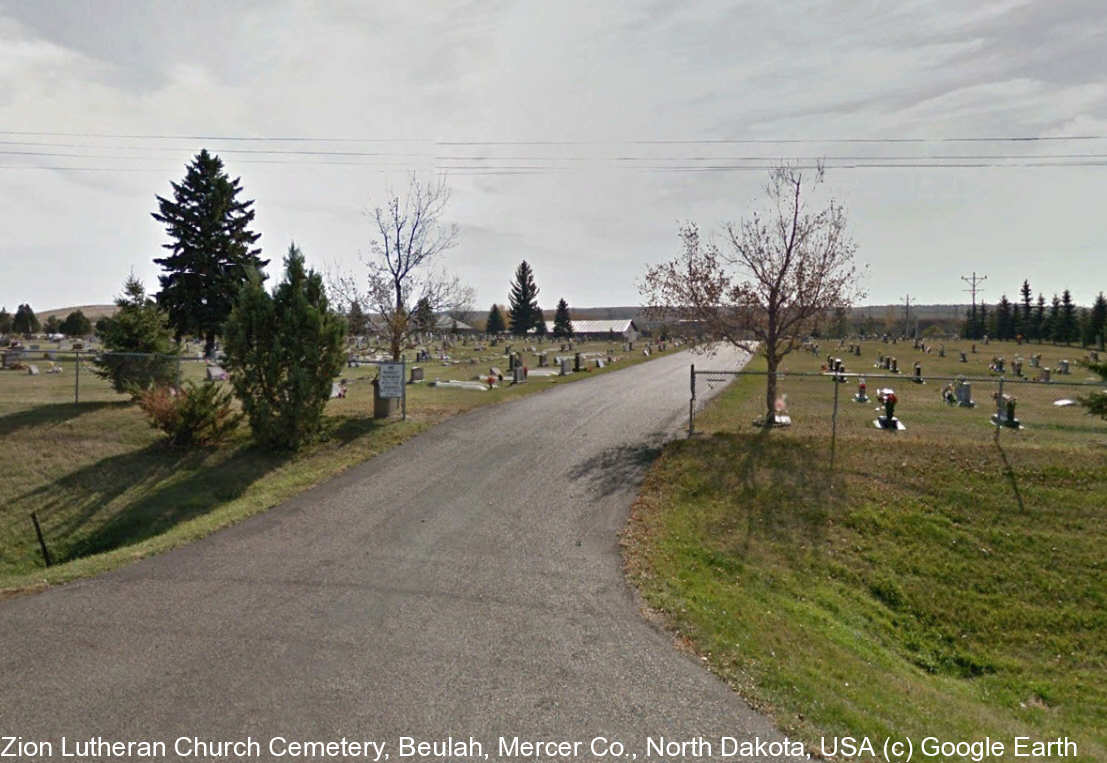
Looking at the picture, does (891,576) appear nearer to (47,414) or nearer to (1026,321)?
(47,414)

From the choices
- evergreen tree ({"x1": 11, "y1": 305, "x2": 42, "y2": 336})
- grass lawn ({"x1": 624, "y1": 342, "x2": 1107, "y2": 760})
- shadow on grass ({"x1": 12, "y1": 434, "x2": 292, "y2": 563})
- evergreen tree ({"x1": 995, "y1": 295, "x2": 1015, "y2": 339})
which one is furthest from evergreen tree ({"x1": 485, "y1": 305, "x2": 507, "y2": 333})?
grass lawn ({"x1": 624, "y1": 342, "x2": 1107, "y2": 760})

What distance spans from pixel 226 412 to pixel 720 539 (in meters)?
9.79

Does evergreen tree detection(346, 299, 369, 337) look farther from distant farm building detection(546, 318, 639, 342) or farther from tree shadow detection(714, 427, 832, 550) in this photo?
distant farm building detection(546, 318, 639, 342)

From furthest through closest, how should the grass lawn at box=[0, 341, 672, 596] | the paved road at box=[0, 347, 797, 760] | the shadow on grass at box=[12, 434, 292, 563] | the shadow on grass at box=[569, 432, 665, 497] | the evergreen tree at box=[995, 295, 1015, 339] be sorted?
the evergreen tree at box=[995, 295, 1015, 339] → the shadow on grass at box=[569, 432, 665, 497] → the shadow on grass at box=[12, 434, 292, 563] → the grass lawn at box=[0, 341, 672, 596] → the paved road at box=[0, 347, 797, 760]

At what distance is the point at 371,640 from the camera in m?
4.43

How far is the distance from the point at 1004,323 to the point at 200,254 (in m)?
95.8

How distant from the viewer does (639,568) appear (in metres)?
5.97

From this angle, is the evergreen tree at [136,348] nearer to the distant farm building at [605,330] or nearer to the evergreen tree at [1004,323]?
the distant farm building at [605,330]

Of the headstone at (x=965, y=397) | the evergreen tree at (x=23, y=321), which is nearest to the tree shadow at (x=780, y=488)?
the headstone at (x=965, y=397)

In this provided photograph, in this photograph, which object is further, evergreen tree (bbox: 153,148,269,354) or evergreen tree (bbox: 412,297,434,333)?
evergreen tree (bbox: 153,148,269,354)

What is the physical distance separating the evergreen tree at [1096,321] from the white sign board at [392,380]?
7127 cm

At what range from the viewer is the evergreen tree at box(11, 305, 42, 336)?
216ft

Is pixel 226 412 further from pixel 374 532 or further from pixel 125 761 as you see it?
pixel 125 761

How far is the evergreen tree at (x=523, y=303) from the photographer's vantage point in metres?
85.6
